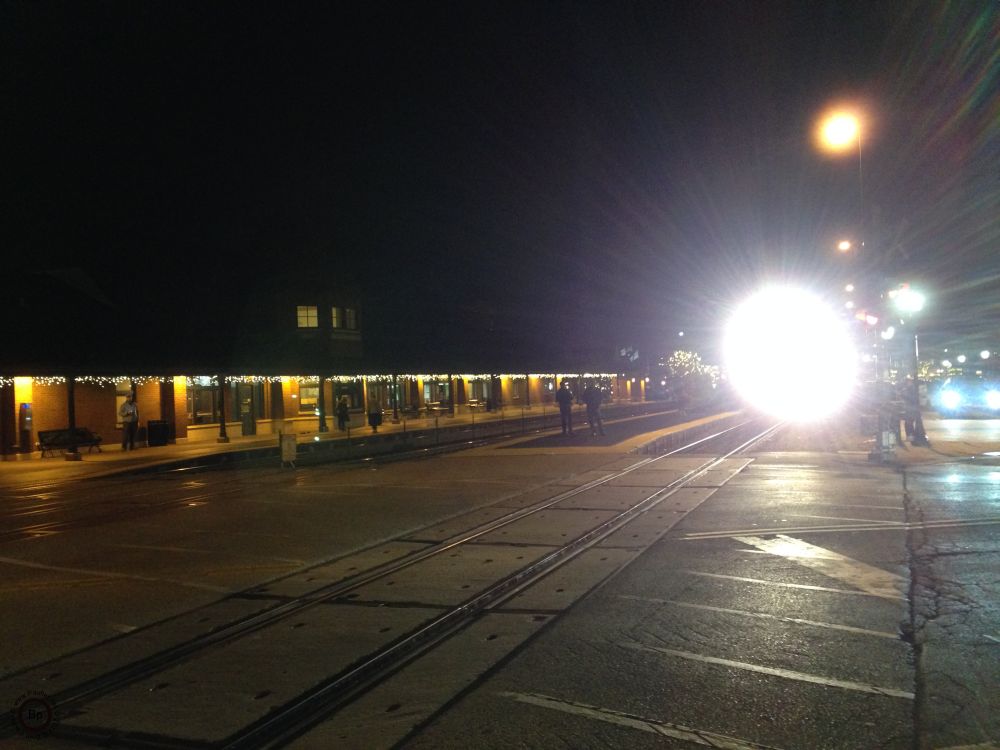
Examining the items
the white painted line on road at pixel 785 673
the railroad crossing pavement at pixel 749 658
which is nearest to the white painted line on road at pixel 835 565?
the railroad crossing pavement at pixel 749 658

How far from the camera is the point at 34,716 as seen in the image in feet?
16.8

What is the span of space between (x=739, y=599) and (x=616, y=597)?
1.06 meters

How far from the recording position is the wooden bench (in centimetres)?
2722

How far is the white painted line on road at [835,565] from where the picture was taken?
8.09 m

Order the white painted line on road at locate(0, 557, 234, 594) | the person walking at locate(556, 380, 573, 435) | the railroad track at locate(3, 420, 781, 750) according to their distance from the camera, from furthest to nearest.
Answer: the person walking at locate(556, 380, 573, 435)
the white painted line on road at locate(0, 557, 234, 594)
the railroad track at locate(3, 420, 781, 750)

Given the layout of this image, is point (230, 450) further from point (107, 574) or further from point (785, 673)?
point (785, 673)

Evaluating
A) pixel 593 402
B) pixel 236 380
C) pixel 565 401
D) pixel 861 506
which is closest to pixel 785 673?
pixel 861 506

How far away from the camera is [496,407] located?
59969mm

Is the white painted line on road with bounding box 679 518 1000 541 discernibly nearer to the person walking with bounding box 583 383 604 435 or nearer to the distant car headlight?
the person walking with bounding box 583 383 604 435

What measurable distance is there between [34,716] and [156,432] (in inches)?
1098

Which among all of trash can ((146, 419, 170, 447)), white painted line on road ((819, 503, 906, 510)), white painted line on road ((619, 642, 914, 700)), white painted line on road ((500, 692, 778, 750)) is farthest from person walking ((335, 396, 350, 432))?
white painted line on road ((500, 692, 778, 750))

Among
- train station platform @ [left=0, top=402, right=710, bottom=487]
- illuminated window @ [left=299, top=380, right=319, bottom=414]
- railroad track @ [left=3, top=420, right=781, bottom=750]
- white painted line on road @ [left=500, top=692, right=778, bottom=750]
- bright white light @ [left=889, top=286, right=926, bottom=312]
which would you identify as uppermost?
bright white light @ [left=889, top=286, right=926, bottom=312]

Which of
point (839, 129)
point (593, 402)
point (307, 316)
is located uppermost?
point (839, 129)

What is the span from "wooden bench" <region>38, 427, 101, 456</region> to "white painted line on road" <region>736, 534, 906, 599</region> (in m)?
23.5
